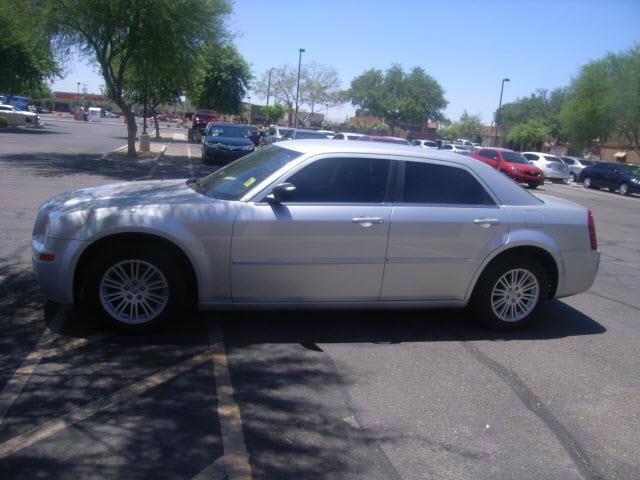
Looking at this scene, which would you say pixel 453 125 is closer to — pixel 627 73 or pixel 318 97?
pixel 318 97

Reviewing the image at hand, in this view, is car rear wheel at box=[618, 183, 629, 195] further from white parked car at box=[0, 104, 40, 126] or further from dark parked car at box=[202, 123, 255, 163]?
white parked car at box=[0, 104, 40, 126]

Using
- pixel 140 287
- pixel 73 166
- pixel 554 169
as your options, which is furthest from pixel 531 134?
pixel 140 287

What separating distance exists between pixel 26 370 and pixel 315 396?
1979 millimetres

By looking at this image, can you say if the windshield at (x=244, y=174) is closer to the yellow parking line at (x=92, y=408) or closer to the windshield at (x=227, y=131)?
the yellow parking line at (x=92, y=408)

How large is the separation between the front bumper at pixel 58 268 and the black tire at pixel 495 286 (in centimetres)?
347

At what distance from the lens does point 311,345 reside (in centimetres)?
491

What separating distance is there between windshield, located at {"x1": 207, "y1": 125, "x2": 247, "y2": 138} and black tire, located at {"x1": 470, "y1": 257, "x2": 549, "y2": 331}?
19.0m

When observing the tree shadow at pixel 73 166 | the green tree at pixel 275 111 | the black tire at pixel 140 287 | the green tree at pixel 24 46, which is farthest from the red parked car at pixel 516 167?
the green tree at pixel 275 111

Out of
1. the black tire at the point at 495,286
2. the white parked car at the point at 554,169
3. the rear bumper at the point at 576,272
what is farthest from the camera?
the white parked car at the point at 554,169

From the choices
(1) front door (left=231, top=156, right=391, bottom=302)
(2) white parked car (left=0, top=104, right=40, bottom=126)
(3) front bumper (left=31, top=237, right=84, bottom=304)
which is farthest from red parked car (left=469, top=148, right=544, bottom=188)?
(2) white parked car (left=0, top=104, right=40, bottom=126)

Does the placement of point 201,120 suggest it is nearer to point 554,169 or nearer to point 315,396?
point 554,169

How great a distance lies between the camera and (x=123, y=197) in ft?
16.3

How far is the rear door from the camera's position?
5.14 meters

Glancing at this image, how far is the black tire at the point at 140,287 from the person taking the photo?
15.4 ft
